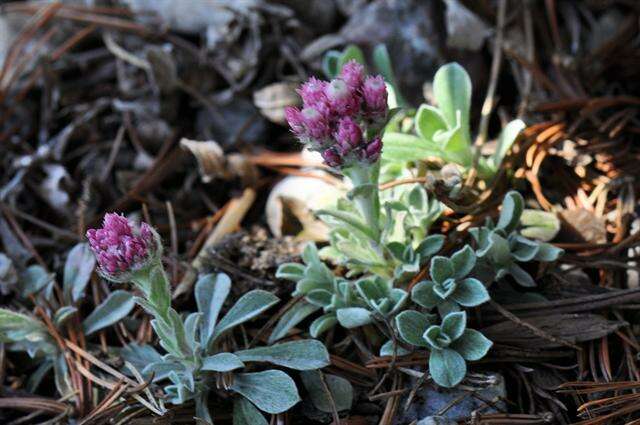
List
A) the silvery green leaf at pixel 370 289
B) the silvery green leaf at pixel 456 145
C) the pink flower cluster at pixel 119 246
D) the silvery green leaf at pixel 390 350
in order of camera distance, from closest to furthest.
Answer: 1. the pink flower cluster at pixel 119 246
2. the silvery green leaf at pixel 390 350
3. the silvery green leaf at pixel 370 289
4. the silvery green leaf at pixel 456 145

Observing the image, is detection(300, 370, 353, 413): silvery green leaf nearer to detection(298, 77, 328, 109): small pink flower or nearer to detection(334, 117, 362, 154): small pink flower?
detection(334, 117, 362, 154): small pink flower

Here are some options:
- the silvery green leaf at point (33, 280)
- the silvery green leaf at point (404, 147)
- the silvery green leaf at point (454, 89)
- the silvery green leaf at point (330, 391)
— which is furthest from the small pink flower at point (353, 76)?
the silvery green leaf at point (33, 280)

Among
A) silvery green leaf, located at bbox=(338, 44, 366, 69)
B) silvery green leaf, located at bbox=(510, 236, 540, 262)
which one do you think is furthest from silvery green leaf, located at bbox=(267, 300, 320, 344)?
silvery green leaf, located at bbox=(338, 44, 366, 69)

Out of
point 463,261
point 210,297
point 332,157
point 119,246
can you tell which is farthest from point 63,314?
point 463,261

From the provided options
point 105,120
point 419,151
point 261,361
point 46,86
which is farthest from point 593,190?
point 46,86

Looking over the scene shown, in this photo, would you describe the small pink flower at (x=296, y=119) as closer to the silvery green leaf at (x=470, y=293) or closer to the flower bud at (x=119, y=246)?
the flower bud at (x=119, y=246)

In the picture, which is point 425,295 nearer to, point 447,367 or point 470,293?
point 470,293
